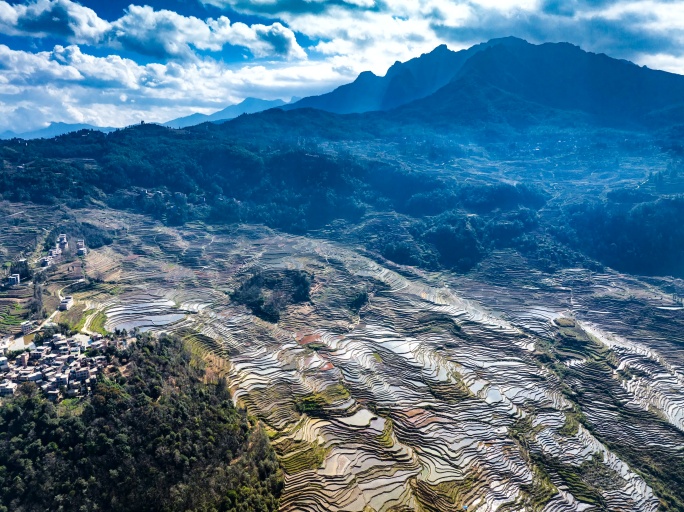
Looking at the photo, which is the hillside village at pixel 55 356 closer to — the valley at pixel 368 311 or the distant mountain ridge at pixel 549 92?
the valley at pixel 368 311

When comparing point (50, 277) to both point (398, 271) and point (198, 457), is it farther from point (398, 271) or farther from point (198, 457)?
point (398, 271)

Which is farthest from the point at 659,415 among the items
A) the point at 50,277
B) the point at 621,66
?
the point at 621,66

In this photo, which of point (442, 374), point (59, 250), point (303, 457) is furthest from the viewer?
point (59, 250)

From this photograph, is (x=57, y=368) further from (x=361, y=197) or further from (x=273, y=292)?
(x=361, y=197)

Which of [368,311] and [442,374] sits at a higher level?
[368,311]

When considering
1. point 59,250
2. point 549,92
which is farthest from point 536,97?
point 59,250

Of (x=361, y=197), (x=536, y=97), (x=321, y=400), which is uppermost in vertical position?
(x=536, y=97)

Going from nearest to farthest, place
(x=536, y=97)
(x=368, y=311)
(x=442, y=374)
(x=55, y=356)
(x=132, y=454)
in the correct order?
(x=132, y=454) < (x=55, y=356) < (x=442, y=374) < (x=368, y=311) < (x=536, y=97)
